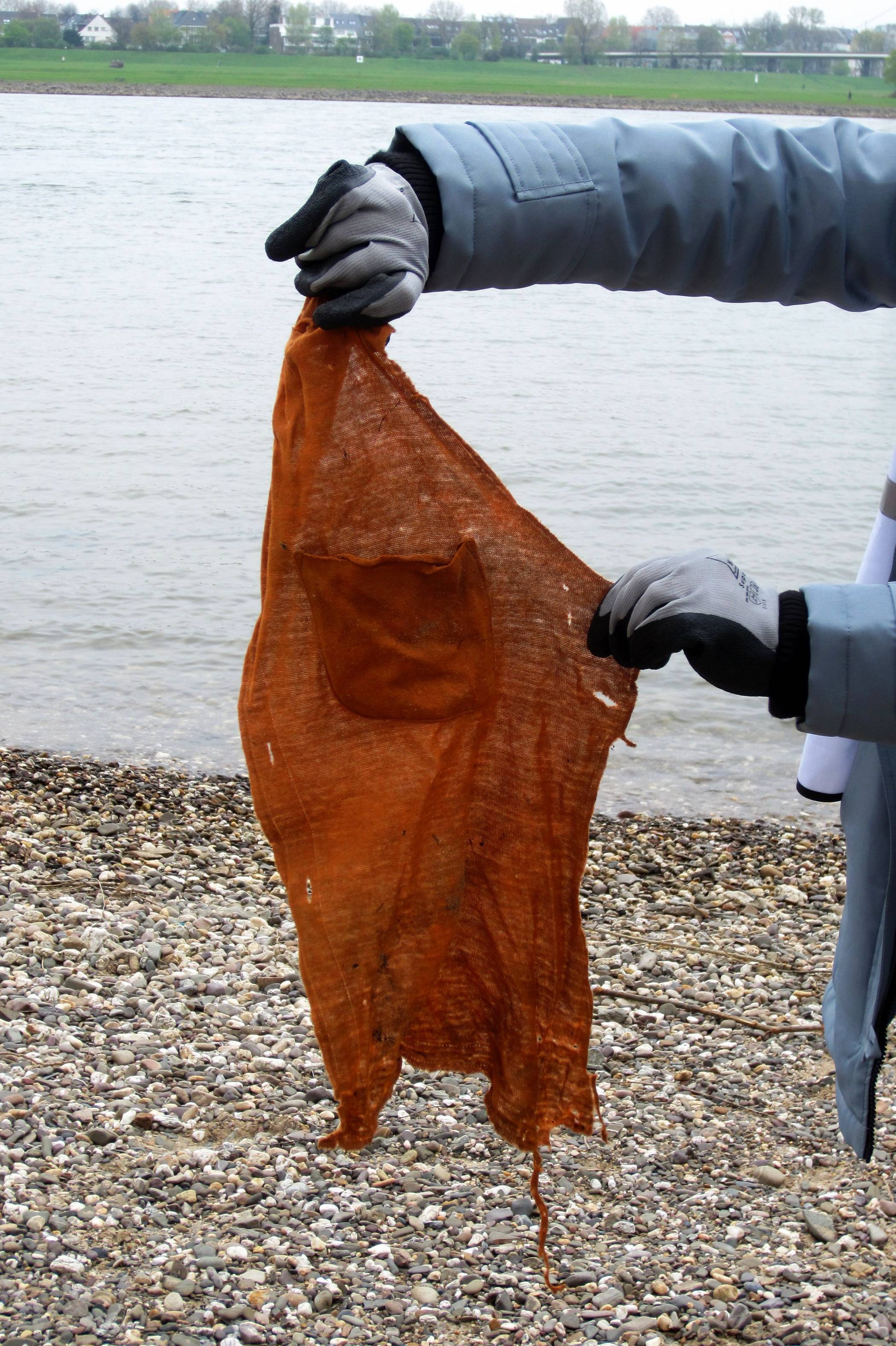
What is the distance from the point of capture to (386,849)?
248cm

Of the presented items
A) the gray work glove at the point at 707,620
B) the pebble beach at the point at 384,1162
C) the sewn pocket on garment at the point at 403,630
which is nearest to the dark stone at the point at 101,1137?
the pebble beach at the point at 384,1162

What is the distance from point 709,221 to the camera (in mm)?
2402

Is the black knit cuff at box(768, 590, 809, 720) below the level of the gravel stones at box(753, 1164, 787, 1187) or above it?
above

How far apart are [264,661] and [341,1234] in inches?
65.8

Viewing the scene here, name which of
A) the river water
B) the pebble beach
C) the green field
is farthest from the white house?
the pebble beach

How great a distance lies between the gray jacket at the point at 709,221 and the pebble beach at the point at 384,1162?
925 mm

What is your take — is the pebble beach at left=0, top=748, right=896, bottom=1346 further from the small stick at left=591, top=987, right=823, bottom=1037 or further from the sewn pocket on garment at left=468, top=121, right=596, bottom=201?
the sewn pocket on garment at left=468, top=121, right=596, bottom=201

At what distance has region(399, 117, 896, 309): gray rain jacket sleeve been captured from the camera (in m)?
2.23

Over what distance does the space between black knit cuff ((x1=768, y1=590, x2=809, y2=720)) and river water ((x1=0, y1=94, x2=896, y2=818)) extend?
5086 millimetres

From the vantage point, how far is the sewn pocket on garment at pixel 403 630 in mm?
2389

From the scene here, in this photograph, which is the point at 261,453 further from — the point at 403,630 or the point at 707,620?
the point at 707,620

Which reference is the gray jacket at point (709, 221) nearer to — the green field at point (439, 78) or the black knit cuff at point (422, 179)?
the black knit cuff at point (422, 179)

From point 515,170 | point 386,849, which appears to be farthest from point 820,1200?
point 515,170

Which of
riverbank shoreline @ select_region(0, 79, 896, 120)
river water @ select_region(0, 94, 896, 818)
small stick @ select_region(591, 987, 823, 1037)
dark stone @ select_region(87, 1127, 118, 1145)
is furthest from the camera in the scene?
riverbank shoreline @ select_region(0, 79, 896, 120)
